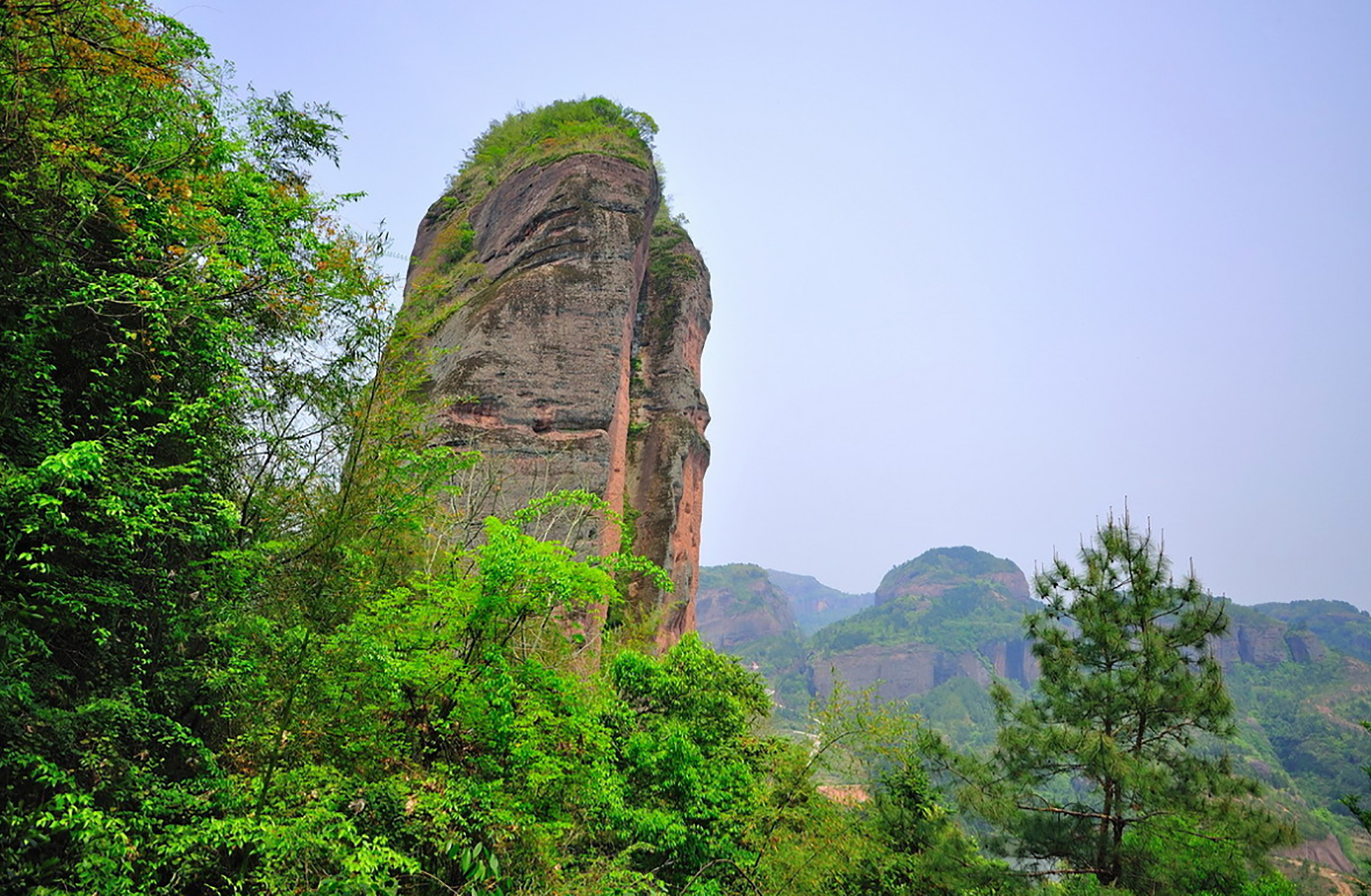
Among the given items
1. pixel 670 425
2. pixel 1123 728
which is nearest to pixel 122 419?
pixel 1123 728

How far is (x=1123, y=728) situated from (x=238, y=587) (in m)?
11.0

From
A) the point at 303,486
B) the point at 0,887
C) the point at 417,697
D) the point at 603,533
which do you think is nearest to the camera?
the point at 0,887

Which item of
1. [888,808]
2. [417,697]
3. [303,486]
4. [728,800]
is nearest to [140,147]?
[303,486]

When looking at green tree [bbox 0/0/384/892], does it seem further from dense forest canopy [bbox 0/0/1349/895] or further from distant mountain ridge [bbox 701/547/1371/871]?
distant mountain ridge [bbox 701/547/1371/871]

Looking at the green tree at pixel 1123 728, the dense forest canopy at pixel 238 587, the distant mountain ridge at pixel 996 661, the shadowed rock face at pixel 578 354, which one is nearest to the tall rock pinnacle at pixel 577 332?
the shadowed rock face at pixel 578 354

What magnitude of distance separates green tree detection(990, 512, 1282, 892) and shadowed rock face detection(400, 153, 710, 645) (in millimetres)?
9689

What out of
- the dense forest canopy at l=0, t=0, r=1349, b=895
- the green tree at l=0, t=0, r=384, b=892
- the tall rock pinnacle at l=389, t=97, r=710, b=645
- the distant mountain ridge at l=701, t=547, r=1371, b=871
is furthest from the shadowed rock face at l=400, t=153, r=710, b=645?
the distant mountain ridge at l=701, t=547, r=1371, b=871

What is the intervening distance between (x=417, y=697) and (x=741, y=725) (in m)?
6.40

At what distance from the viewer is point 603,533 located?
16.8 metres

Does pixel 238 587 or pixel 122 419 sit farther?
pixel 238 587

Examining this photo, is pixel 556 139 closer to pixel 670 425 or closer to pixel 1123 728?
pixel 670 425

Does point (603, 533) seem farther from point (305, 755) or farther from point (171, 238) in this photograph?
point (171, 238)

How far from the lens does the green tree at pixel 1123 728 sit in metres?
9.00

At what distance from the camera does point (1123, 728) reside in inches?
386
